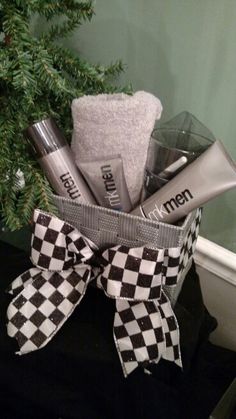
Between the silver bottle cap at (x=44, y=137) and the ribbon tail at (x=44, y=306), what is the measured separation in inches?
5.4

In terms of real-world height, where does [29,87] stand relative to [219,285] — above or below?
above

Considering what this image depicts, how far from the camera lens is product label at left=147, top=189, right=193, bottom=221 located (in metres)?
0.39

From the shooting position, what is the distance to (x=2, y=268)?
20.9 inches

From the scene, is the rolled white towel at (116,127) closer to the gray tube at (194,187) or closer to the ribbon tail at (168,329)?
the gray tube at (194,187)

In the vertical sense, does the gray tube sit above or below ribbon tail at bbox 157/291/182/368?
above


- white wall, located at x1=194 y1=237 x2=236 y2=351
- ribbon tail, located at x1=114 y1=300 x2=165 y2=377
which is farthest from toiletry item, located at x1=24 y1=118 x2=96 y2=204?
white wall, located at x1=194 y1=237 x2=236 y2=351

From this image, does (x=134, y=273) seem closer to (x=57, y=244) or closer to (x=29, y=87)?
(x=57, y=244)

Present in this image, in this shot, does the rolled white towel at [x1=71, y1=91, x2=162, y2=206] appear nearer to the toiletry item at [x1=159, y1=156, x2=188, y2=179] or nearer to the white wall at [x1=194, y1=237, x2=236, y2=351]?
the toiletry item at [x1=159, y1=156, x2=188, y2=179]

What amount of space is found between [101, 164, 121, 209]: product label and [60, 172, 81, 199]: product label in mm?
35

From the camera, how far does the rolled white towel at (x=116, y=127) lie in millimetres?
391

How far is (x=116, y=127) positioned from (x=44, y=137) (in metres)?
0.08

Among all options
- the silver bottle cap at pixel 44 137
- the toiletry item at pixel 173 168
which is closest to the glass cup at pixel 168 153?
the toiletry item at pixel 173 168

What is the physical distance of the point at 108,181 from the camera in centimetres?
41

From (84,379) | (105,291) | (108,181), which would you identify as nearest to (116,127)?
(108,181)
